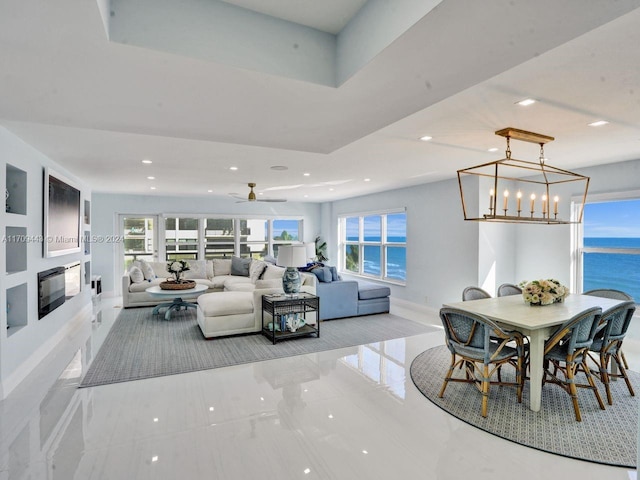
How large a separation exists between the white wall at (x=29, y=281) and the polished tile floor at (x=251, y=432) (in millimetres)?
216

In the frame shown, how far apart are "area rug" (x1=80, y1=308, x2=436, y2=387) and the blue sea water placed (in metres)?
2.33

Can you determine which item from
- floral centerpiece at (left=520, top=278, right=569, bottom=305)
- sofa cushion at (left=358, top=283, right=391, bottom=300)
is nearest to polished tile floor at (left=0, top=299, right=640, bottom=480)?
floral centerpiece at (left=520, top=278, right=569, bottom=305)

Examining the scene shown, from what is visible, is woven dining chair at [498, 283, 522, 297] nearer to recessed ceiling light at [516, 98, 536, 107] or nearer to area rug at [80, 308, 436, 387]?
area rug at [80, 308, 436, 387]


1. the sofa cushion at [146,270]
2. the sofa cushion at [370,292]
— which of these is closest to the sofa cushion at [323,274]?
the sofa cushion at [370,292]

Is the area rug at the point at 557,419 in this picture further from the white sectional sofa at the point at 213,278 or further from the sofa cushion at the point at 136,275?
the sofa cushion at the point at 136,275

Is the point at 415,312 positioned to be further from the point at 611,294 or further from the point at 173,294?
the point at 173,294

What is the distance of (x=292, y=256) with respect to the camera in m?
4.97

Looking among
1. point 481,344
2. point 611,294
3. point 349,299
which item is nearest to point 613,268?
point 611,294

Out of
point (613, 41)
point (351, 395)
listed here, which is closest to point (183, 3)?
point (613, 41)

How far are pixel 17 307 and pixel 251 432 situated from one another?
2814 millimetres

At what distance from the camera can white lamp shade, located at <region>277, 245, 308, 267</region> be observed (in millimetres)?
4973

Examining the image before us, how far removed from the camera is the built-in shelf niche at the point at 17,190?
3.61 m

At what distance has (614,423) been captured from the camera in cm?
271

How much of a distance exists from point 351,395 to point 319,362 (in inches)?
34.8
